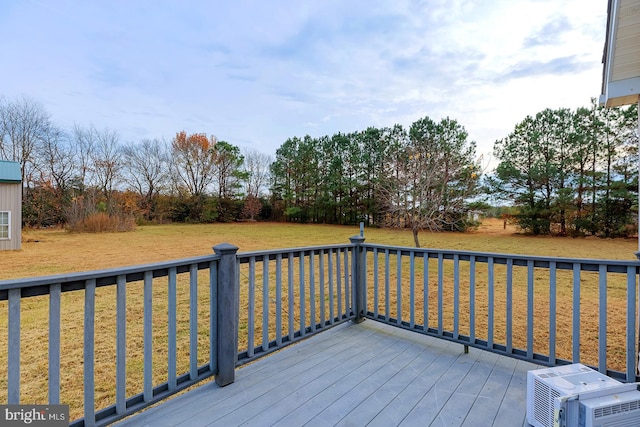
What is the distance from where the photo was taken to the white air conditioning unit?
133 centimetres

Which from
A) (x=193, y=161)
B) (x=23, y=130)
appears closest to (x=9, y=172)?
(x=23, y=130)

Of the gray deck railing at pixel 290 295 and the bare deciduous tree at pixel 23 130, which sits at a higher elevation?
the bare deciduous tree at pixel 23 130

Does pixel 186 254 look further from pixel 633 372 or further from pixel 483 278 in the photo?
pixel 633 372

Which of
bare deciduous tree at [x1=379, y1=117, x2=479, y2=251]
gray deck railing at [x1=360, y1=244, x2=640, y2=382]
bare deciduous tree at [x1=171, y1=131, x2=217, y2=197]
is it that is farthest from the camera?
bare deciduous tree at [x1=171, y1=131, x2=217, y2=197]

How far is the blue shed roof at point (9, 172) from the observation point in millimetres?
9375

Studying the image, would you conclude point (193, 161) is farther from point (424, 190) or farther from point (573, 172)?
point (573, 172)

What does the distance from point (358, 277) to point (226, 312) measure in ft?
Result: 5.07

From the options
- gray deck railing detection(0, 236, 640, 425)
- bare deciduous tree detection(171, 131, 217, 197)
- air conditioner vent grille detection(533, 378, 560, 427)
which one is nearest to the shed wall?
gray deck railing detection(0, 236, 640, 425)

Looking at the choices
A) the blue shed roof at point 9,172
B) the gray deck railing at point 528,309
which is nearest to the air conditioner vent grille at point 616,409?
the gray deck railing at point 528,309

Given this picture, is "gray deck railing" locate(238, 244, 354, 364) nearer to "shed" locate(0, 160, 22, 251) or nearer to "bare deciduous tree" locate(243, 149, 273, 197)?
"shed" locate(0, 160, 22, 251)

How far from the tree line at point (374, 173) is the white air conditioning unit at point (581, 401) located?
7.47 meters

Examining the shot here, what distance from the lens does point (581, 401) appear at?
137cm

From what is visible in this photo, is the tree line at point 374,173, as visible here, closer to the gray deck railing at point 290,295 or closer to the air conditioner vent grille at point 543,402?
the gray deck railing at point 290,295

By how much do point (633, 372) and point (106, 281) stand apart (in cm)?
309
